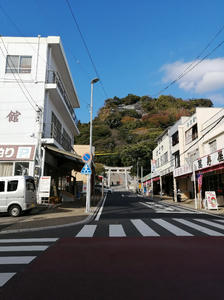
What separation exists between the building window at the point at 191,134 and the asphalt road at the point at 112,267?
18872mm

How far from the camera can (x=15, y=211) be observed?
36.3ft

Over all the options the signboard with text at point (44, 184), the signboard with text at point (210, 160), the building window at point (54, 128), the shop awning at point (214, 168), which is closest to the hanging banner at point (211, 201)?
the shop awning at point (214, 168)

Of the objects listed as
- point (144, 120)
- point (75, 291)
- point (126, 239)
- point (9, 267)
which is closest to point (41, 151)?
point (126, 239)

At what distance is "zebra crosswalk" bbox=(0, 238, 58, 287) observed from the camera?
3746mm

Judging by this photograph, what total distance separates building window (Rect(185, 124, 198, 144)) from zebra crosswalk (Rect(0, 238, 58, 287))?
69.1 ft

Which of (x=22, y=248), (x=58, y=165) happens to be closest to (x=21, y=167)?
(x=58, y=165)

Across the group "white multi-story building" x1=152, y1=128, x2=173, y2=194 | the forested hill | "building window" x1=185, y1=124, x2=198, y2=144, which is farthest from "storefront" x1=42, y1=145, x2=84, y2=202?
the forested hill

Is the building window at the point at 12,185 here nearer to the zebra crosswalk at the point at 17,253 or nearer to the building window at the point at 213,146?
the zebra crosswalk at the point at 17,253

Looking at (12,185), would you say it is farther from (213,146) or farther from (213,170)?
(213,146)

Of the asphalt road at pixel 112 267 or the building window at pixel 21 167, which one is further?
the building window at pixel 21 167

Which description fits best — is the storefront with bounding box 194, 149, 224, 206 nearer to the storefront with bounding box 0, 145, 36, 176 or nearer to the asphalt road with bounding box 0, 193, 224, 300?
the asphalt road with bounding box 0, 193, 224, 300

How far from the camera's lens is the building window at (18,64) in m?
17.2

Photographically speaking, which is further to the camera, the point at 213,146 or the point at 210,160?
the point at 213,146

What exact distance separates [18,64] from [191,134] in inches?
751
